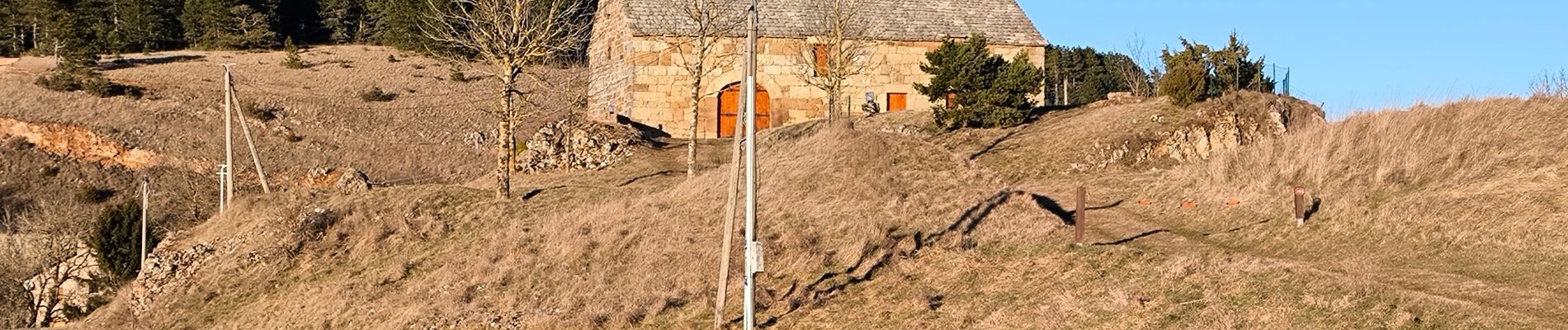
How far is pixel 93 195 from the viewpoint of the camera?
58969mm

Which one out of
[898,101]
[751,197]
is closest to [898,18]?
[898,101]

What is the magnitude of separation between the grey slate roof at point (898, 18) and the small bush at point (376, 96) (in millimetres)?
36835

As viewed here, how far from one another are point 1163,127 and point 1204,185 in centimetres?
833

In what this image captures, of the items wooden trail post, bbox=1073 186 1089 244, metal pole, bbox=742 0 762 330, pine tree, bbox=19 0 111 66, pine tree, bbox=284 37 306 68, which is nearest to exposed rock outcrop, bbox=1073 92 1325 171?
wooden trail post, bbox=1073 186 1089 244

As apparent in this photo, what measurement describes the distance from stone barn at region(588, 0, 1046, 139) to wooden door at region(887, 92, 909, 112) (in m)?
0.03

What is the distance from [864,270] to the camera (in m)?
24.3

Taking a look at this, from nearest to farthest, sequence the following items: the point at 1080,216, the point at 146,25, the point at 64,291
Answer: the point at 1080,216
the point at 64,291
the point at 146,25

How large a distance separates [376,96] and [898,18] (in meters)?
42.1

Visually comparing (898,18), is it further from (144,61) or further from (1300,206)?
(144,61)

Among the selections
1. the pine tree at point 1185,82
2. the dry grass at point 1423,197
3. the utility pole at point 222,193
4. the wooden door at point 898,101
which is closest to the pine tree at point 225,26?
the utility pole at point 222,193

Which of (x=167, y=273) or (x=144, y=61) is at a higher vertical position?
(x=144, y=61)

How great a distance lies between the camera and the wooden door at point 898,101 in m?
49.9

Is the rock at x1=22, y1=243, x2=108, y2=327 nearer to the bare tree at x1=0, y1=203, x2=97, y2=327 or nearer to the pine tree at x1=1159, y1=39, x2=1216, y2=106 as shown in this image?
the bare tree at x1=0, y1=203, x2=97, y2=327

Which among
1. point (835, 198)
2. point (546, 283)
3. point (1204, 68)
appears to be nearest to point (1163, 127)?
point (1204, 68)
